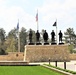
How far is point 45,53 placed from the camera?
36188mm

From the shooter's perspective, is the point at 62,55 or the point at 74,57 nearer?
the point at 62,55

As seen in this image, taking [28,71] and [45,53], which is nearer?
[28,71]

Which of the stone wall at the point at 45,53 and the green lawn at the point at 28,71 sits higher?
the stone wall at the point at 45,53

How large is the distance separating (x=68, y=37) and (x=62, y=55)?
41.8 metres

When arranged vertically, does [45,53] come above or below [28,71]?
above

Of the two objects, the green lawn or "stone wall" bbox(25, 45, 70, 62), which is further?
"stone wall" bbox(25, 45, 70, 62)

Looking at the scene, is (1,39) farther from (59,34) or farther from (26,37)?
(59,34)

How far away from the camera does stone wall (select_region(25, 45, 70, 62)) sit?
118ft

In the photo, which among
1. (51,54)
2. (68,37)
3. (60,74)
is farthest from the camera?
(68,37)

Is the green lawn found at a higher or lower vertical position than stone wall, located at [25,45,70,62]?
lower

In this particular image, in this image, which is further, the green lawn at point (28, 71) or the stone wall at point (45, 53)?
the stone wall at point (45, 53)

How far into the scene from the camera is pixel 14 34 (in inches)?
3369

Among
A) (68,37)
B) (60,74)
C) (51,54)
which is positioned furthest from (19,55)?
(68,37)

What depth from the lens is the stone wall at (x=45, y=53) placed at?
1419 inches
